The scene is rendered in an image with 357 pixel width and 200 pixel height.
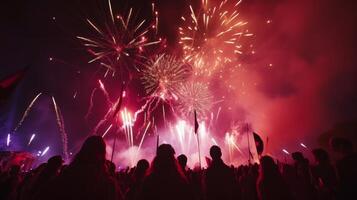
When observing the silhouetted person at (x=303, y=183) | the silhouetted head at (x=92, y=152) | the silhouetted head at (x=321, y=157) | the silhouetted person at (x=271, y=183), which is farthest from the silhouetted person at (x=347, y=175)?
the silhouetted head at (x=92, y=152)

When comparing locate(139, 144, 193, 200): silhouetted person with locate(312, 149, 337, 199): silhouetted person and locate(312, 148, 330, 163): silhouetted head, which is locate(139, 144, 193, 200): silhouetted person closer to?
locate(312, 149, 337, 199): silhouetted person

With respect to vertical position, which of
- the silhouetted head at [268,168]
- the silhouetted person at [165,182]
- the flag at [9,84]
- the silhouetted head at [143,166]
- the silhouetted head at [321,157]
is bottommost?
the silhouetted person at [165,182]

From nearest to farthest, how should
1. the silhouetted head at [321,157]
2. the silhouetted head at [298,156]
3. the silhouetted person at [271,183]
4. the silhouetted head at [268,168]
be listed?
the silhouetted person at [271,183], the silhouetted head at [268,168], the silhouetted head at [321,157], the silhouetted head at [298,156]

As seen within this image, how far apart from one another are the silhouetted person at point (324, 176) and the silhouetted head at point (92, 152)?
445 centimetres

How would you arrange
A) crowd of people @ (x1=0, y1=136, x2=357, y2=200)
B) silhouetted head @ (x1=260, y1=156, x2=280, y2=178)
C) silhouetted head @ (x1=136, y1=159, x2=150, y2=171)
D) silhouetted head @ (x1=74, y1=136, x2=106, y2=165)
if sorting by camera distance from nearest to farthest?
crowd of people @ (x1=0, y1=136, x2=357, y2=200) → silhouetted head @ (x1=74, y1=136, x2=106, y2=165) → silhouetted head @ (x1=260, y1=156, x2=280, y2=178) → silhouetted head @ (x1=136, y1=159, x2=150, y2=171)

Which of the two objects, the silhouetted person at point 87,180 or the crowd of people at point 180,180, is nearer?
the silhouetted person at point 87,180

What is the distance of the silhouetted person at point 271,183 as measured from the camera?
4.27 m

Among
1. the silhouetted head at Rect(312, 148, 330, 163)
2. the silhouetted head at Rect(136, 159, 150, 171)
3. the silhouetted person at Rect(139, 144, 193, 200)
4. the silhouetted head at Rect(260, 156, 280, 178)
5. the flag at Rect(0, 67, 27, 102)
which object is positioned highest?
the flag at Rect(0, 67, 27, 102)

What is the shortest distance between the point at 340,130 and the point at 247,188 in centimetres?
4969

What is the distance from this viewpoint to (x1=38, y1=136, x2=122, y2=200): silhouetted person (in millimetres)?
3172

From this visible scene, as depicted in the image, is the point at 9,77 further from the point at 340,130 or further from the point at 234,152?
the point at 340,130

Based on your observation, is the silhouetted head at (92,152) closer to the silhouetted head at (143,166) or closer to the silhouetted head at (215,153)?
the silhouetted head at (143,166)

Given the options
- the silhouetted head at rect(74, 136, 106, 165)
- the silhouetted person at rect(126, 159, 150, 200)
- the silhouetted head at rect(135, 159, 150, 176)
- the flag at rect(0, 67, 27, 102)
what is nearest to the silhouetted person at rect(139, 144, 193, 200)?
the silhouetted head at rect(74, 136, 106, 165)

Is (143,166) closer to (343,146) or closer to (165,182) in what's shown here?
(165,182)
